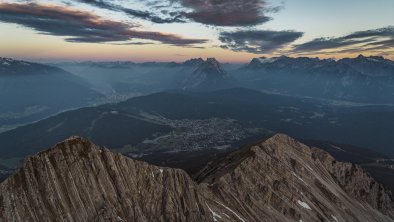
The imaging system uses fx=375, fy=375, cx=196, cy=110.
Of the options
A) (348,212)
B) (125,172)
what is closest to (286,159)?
(348,212)

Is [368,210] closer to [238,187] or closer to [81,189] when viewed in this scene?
[238,187]

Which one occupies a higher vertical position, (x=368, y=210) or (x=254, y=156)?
(x=254, y=156)

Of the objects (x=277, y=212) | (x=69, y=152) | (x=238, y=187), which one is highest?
(x=69, y=152)

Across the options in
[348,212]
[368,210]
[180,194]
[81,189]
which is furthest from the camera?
[368,210]

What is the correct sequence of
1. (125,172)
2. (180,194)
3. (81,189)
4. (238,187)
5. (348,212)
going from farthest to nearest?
1. (348,212)
2. (238,187)
3. (180,194)
4. (125,172)
5. (81,189)

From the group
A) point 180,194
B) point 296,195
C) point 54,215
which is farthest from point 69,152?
point 296,195

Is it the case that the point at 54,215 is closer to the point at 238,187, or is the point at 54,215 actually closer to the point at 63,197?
the point at 63,197

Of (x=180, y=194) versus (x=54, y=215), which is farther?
(x=180, y=194)
